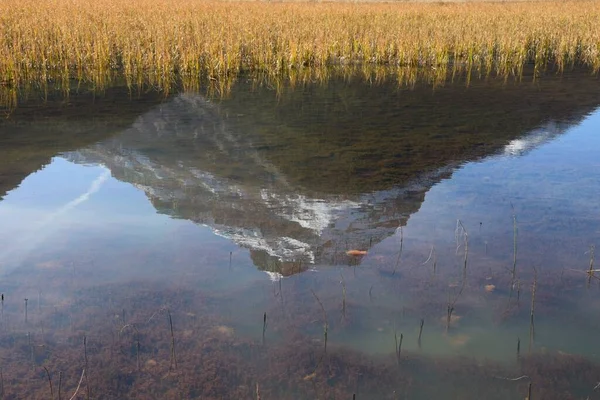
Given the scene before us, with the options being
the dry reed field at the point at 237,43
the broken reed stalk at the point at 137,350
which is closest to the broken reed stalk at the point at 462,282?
the broken reed stalk at the point at 137,350

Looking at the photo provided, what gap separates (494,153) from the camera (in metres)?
8.51

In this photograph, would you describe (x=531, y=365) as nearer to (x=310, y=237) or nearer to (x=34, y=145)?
(x=310, y=237)

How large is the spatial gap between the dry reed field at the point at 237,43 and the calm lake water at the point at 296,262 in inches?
204

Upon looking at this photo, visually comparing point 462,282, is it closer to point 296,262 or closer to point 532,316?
point 532,316

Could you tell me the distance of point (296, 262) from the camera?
16.4 ft

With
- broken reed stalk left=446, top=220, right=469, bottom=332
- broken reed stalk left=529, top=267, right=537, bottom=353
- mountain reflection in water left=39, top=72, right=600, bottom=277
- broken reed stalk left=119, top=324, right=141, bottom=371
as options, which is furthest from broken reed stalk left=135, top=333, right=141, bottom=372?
broken reed stalk left=529, top=267, right=537, bottom=353

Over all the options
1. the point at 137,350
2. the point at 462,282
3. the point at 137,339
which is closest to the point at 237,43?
the point at 462,282

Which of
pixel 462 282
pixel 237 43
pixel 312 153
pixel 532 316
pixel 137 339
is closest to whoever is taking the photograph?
pixel 137 339

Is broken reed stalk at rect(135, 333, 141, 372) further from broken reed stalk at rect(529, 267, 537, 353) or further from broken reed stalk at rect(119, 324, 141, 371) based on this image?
broken reed stalk at rect(529, 267, 537, 353)

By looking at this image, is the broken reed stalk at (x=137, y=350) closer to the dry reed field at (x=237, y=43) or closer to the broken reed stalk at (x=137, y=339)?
the broken reed stalk at (x=137, y=339)

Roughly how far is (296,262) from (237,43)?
12.3 m

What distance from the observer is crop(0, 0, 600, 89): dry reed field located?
14.7 metres

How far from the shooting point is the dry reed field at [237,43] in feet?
48.1

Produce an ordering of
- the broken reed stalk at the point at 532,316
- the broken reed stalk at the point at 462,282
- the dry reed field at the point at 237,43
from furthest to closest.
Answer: the dry reed field at the point at 237,43 → the broken reed stalk at the point at 462,282 → the broken reed stalk at the point at 532,316
